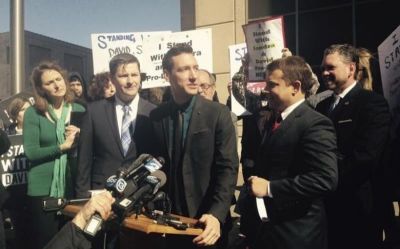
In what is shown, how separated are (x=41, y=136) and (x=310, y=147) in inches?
102

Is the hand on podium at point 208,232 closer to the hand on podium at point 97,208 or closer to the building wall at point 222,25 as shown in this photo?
the hand on podium at point 97,208

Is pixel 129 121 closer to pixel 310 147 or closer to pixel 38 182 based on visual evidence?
pixel 38 182

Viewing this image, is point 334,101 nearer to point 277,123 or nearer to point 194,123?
point 277,123

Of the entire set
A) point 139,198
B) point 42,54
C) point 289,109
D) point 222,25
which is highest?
point 42,54

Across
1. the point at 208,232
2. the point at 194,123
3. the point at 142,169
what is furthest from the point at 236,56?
the point at 142,169

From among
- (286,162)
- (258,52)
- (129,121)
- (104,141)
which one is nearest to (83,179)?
(104,141)

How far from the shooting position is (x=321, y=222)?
280 centimetres

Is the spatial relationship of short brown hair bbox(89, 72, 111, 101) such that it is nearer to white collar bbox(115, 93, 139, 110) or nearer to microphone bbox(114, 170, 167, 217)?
white collar bbox(115, 93, 139, 110)

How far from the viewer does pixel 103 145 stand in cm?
353

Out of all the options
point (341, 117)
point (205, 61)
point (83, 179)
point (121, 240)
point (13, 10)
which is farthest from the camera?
point (13, 10)

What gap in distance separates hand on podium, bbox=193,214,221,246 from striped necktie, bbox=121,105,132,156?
107 cm

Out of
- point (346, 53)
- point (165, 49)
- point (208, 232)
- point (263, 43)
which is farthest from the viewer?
point (165, 49)

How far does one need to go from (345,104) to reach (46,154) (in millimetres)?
2576

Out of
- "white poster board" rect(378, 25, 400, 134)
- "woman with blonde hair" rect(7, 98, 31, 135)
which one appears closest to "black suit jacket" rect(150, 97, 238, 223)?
"white poster board" rect(378, 25, 400, 134)
